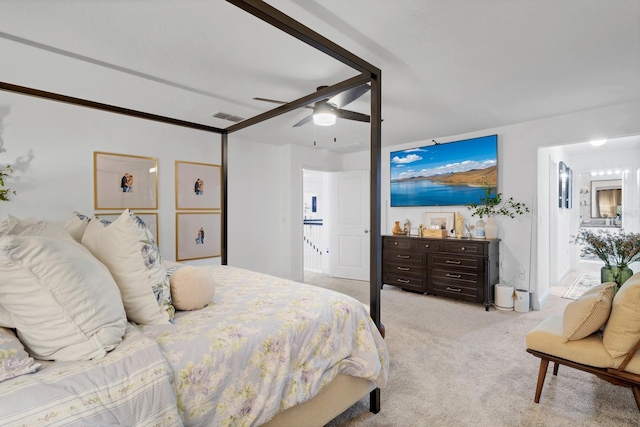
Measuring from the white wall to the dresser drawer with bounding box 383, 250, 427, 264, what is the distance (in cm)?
321

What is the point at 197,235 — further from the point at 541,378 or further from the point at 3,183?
the point at 541,378

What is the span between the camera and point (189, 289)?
158 centimetres

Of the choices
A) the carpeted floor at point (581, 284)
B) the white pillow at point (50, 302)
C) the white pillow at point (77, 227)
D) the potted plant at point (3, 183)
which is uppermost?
the potted plant at point (3, 183)

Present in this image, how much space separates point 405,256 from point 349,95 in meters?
2.95

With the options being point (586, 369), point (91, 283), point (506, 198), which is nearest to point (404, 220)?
point (506, 198)

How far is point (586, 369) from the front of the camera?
70.7 inches

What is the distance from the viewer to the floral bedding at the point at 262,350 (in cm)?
116

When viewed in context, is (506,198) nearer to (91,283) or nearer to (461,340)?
(461,340)

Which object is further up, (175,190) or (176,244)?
(175,190)

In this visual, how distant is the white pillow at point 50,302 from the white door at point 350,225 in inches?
186

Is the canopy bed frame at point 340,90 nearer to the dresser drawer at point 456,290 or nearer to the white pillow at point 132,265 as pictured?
the white pillow at point 132,265

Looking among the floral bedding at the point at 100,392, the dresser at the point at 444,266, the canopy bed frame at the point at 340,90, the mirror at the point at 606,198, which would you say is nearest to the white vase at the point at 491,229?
the dresser at the point at 444,266

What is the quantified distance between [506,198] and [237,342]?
4.21m

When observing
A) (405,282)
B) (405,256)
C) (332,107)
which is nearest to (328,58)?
(332,107)
